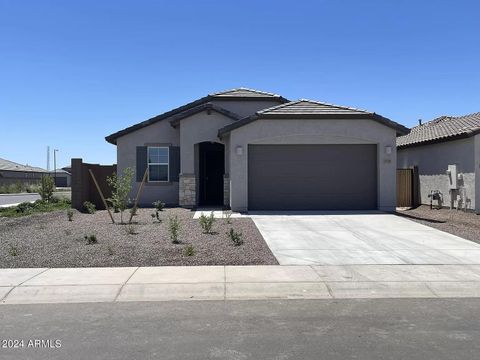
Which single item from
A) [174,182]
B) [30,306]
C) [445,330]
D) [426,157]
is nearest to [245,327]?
[445,330]

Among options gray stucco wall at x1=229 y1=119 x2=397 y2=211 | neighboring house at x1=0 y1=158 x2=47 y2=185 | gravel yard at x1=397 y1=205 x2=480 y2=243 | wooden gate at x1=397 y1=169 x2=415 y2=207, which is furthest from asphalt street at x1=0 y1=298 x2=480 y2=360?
neighboring house at x1=0 y1=158 x2=47 y2=185

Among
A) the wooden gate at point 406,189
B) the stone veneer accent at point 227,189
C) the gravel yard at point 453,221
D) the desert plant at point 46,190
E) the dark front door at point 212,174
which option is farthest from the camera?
the desert plant at point 46,190

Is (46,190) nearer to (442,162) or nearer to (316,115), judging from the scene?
(316,115)

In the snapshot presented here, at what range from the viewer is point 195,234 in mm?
12906

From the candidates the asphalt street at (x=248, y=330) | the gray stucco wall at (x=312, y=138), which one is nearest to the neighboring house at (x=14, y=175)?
the gray stucco wall at (x=312, y=138)

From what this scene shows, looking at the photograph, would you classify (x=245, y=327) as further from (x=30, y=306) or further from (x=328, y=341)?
(x=30, y=306)

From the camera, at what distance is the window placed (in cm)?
2197

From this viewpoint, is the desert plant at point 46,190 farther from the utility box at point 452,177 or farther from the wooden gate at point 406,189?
the utility box at point 452,177

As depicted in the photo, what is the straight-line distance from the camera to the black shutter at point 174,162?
71.6 ft

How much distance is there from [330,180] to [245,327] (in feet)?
43.1

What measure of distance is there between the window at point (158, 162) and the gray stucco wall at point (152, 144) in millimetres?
299

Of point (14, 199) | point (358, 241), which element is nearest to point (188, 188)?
point (358, 241)

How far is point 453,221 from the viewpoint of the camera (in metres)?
16.4

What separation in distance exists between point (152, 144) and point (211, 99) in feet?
12.3
